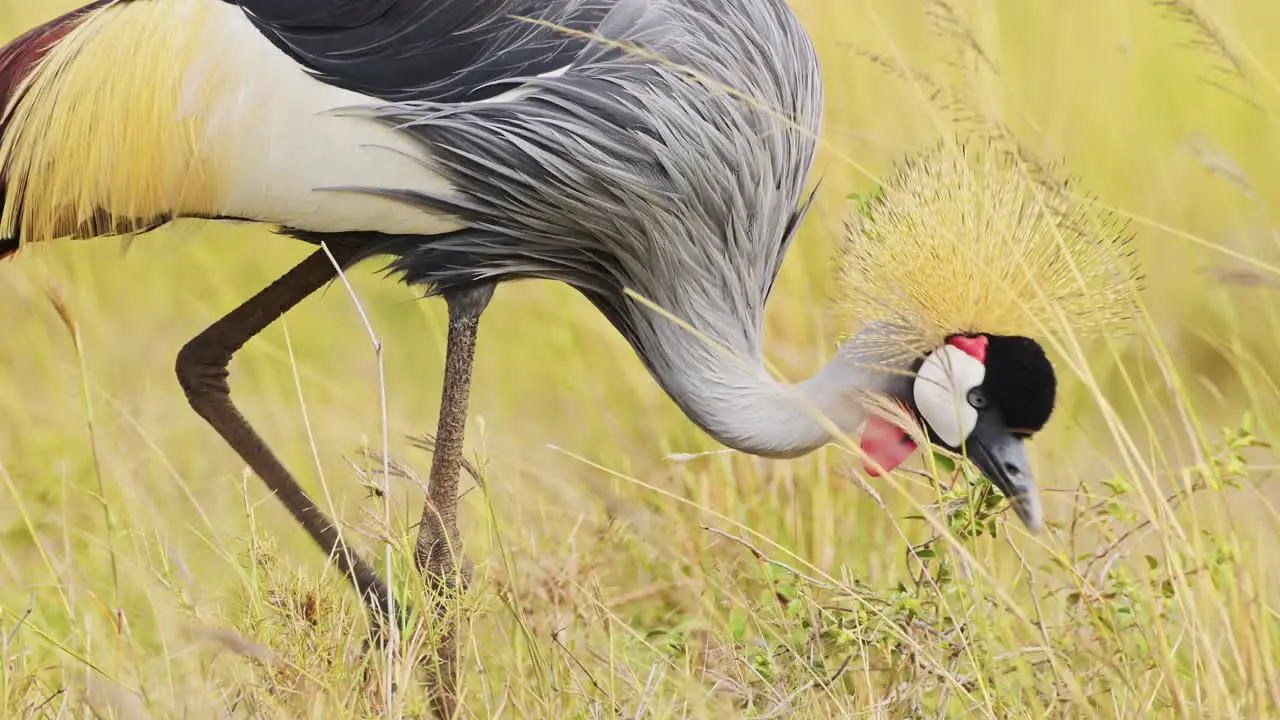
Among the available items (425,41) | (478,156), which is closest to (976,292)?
(478,156)

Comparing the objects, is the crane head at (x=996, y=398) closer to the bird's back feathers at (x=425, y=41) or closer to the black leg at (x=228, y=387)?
the bird's back feathers at (x=425, y=41)

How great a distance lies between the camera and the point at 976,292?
2.05m

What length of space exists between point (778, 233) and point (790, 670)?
0.68 meters

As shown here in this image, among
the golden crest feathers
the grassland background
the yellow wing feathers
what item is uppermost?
the yellow wing feathers

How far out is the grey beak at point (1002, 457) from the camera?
201cm

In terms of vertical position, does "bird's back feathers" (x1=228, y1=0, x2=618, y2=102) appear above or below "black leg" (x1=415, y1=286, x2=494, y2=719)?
above

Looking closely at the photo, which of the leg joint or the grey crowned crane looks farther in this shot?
the leg joint

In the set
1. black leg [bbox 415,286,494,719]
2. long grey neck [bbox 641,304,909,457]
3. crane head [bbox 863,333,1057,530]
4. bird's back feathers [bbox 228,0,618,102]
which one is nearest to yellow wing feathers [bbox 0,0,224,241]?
bird's back feathers [bbox 228,0,618,102]

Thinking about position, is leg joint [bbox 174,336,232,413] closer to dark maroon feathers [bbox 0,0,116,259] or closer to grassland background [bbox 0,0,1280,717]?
grassland background [bbox 0,0,1280,717]

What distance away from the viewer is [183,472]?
328 cm

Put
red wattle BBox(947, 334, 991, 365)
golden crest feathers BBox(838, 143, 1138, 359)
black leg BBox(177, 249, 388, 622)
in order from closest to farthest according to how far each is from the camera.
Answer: golden crest feathers BBox(838, 143, 1138, 359), red wattle BBox(947, 334, 991, 365), black leg BBox(177, 249, 388, 622)

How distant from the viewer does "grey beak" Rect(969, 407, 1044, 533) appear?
2012 millimetres

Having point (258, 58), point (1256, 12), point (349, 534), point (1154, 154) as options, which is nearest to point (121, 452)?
point (349, 534)

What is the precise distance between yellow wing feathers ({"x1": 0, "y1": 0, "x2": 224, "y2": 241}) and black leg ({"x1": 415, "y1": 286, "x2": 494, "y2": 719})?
39 cm
